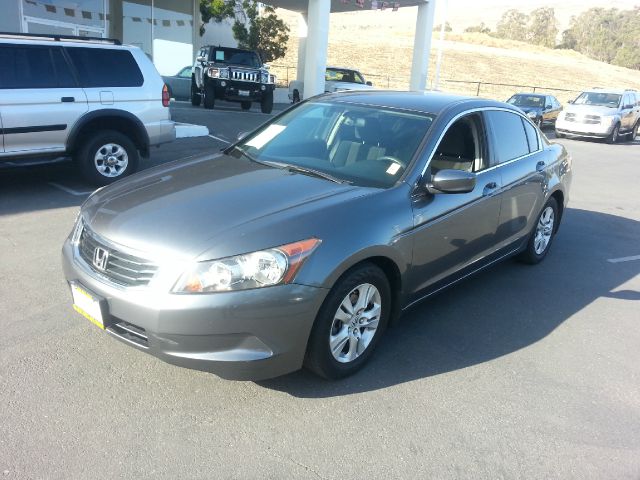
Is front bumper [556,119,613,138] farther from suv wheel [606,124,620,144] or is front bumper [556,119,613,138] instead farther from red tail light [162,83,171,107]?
red tail light [162,83,171,107]

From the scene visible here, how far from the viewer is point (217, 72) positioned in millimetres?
16719

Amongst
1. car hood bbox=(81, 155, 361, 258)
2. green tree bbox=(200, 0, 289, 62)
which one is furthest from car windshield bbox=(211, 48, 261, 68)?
car hood bbox=(81, 155, 361, 258)

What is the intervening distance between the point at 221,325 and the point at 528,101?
20.7 meters

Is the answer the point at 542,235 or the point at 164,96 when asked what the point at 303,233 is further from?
the point at 164,96

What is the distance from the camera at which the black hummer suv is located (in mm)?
16875

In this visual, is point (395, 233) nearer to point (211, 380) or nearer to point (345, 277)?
point (345, 277)

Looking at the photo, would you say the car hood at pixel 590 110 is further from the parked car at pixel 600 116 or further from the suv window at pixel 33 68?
the suv window at pixel 33 68

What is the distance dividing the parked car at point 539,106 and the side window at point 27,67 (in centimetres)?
1666

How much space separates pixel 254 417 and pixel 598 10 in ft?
391

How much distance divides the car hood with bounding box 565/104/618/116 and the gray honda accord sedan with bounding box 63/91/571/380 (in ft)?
51.4

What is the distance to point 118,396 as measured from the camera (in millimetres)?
3205

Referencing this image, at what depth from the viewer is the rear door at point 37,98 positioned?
6711 millimetres

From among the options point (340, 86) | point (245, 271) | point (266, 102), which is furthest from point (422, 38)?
point (245, 271)

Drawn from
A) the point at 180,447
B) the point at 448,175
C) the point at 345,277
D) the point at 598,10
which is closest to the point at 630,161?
the point at 448,175
